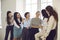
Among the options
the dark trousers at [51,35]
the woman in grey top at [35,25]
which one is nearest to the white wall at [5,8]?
the woman in grey top at [35,25]

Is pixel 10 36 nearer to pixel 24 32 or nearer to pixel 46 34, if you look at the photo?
pixel 24 32

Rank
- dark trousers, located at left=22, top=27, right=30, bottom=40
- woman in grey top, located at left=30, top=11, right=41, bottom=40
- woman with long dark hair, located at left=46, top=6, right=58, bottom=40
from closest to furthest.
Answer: woman with long dark hair, located at left=46, top=6, right=58, bottom=40, woman in grey top, located at left=30, top=11, right=41, bottom=40, dark trousers, located at left=22, top=27, right=30, bottom=40

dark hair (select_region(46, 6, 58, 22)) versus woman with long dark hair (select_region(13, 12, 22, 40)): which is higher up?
dark hair (select_region(46, 6, 58, 22))

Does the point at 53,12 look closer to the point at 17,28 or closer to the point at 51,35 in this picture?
the point at 51,35

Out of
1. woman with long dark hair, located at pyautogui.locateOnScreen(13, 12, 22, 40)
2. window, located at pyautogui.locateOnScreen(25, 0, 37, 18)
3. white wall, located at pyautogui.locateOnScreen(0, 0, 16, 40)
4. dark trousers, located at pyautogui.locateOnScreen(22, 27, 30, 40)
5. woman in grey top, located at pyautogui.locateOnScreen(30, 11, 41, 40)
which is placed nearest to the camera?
woman in grey top, located at pyautogui.locateOnScreen(30, 11, 41, 40)

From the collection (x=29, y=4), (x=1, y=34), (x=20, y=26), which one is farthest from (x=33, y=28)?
(x=1, y=34)

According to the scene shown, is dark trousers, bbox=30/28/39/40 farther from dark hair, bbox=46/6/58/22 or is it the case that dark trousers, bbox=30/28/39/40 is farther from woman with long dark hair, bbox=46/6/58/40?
dark hair, bbox=46/6/58/22

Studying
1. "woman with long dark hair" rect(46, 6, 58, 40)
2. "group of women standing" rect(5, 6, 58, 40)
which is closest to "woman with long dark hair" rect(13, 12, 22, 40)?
"group of women standing" rect(5, 6, 58, 40)

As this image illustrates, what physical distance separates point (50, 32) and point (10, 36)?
2.14 meters

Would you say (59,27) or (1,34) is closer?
(59,27)

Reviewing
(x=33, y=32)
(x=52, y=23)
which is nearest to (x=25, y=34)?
(x=33, y=32)

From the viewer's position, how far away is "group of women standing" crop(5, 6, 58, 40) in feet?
15.2

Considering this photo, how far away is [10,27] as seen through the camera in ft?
20.7

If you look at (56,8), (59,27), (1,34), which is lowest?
(1,34)
